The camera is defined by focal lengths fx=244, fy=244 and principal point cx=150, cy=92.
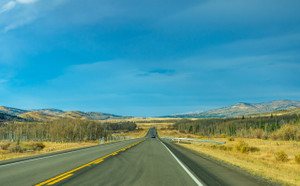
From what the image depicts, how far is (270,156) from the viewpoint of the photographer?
95.5 ft

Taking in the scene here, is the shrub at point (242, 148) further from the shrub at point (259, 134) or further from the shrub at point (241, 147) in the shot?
the shrub at point (259, 134)

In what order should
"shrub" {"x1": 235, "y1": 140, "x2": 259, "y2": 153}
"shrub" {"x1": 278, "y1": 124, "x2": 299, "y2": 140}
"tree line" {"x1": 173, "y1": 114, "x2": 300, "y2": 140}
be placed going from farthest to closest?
"tree line" {"x1": 173, "y1": 114, "x2": 300, "y2": 140}, "shrub" {"x1": 278, "y1": 124, "x2": 299, "y2": 140}, "shrub" {"x1": 235, "y1": 140, "x2": 259, "y2": 153}

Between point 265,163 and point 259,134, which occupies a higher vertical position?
point 265,163

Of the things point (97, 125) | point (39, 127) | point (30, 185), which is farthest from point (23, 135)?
point (30, 185)

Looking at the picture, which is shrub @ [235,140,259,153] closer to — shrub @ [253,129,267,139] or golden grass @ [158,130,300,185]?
golden grass @ [158,130,300,185]

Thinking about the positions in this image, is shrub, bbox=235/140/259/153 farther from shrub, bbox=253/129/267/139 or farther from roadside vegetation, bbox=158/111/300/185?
shrub, bbox=253/129/267/139

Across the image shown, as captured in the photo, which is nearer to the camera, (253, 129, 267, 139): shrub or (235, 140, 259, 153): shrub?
(235, 140, 259, 153): shrub

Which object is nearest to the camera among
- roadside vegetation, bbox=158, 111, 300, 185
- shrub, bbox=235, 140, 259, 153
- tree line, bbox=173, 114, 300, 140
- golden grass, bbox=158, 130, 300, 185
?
golden grass, bbox=158, 130, 300, 185

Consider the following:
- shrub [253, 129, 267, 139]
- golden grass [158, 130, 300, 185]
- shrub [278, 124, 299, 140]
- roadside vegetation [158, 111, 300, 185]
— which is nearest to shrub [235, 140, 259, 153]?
roadside vegetation [158, 111, 300, 185]

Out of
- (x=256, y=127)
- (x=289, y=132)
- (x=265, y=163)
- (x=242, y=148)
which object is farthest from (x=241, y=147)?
(x=256, y=127)

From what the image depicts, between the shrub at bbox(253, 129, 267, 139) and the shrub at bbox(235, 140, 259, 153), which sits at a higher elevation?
the shrub at bbox(235, 140, 259, 153)

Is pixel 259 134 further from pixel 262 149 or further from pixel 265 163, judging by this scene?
pixel 265 163

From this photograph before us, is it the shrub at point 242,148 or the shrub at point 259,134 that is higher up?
the shrub at point 242,148

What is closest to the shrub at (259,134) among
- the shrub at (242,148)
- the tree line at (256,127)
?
the tree line at (256,127)
